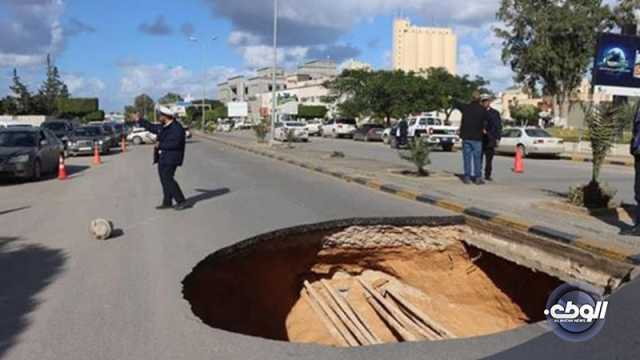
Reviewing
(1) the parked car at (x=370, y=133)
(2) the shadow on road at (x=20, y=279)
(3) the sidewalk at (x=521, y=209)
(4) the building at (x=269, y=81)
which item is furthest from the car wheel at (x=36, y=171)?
(4) the building at (x=269, y=81)

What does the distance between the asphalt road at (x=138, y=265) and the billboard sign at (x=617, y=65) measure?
661 centimetres

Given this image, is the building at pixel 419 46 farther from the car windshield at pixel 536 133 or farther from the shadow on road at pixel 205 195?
the shadow on road at pixel 205 195

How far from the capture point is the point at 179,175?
18.2 meters

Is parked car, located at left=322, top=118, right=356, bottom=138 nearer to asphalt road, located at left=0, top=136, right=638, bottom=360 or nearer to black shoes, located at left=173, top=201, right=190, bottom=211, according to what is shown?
asphalt road, located at left=0, top=136, right=638, bottom=360

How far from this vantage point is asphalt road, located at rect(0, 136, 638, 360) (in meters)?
4.66

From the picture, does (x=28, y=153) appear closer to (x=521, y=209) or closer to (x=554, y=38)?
(x=521, y=209)

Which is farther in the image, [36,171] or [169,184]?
[36,171]

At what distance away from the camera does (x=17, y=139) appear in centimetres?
1898

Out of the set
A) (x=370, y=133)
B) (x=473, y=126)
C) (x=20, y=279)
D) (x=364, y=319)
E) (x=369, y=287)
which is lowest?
(x=364, y=319)

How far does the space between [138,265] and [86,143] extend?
26.3 meters

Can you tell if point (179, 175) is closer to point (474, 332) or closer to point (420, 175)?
point (420, 175)

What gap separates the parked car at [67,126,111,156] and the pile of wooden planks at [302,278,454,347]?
23.5 meters

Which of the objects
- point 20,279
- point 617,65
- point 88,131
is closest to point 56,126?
point 88,131

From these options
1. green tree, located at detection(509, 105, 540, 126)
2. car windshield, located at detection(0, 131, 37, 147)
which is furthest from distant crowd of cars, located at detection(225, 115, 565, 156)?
green tree, located at detection(509, 105, 540, 126)
